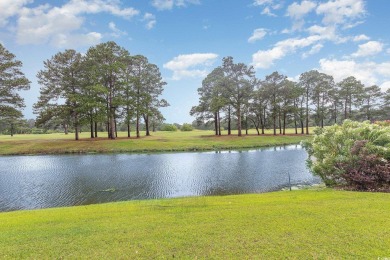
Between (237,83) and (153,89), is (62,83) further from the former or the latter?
(237,83)

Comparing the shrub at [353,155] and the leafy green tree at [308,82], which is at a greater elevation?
the leafy green tree at [308,82]

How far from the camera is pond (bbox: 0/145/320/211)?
50.5 ft

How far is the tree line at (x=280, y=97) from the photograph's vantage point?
53.3m

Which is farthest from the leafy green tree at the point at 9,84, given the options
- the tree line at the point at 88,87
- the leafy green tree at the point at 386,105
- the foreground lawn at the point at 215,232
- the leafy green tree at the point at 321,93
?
→ the leafy green tree at the point at 386,105

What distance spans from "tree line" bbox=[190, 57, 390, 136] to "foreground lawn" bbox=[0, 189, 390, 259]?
141 feet

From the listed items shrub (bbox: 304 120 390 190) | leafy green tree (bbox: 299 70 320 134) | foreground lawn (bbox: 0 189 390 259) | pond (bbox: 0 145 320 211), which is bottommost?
pond (bbox: 0 145 320 211)

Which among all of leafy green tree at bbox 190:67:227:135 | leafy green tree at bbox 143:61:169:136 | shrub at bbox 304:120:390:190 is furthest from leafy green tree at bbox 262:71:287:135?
shrub at bbox 304:120:390:190

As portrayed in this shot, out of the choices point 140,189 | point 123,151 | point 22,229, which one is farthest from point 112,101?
point 22,229

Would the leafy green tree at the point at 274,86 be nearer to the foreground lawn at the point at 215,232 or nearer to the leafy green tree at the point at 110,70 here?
the leafy green tree at the point at 110,70

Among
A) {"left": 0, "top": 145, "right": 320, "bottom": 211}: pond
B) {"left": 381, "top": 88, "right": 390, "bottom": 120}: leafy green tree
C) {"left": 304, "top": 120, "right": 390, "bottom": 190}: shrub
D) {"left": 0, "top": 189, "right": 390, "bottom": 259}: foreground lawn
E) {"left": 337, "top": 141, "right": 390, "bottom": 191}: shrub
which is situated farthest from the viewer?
{"left": 381, "top": 88, "right": 390, "bottom": 120}: leafy green tree

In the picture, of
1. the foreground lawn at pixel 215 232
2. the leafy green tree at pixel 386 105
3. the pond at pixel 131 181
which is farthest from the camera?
the leafy green tree at pixel 386 105

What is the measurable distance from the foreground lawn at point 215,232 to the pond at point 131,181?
5.94 meters

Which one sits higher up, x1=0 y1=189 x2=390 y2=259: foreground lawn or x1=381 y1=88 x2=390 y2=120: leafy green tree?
x1=381 y1=88 x2=390 y2=120: leafy green tree

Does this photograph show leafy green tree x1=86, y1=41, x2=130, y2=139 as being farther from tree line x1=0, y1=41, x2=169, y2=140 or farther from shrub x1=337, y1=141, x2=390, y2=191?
shrub x1=337, y1=141, x2=390, y2=191
